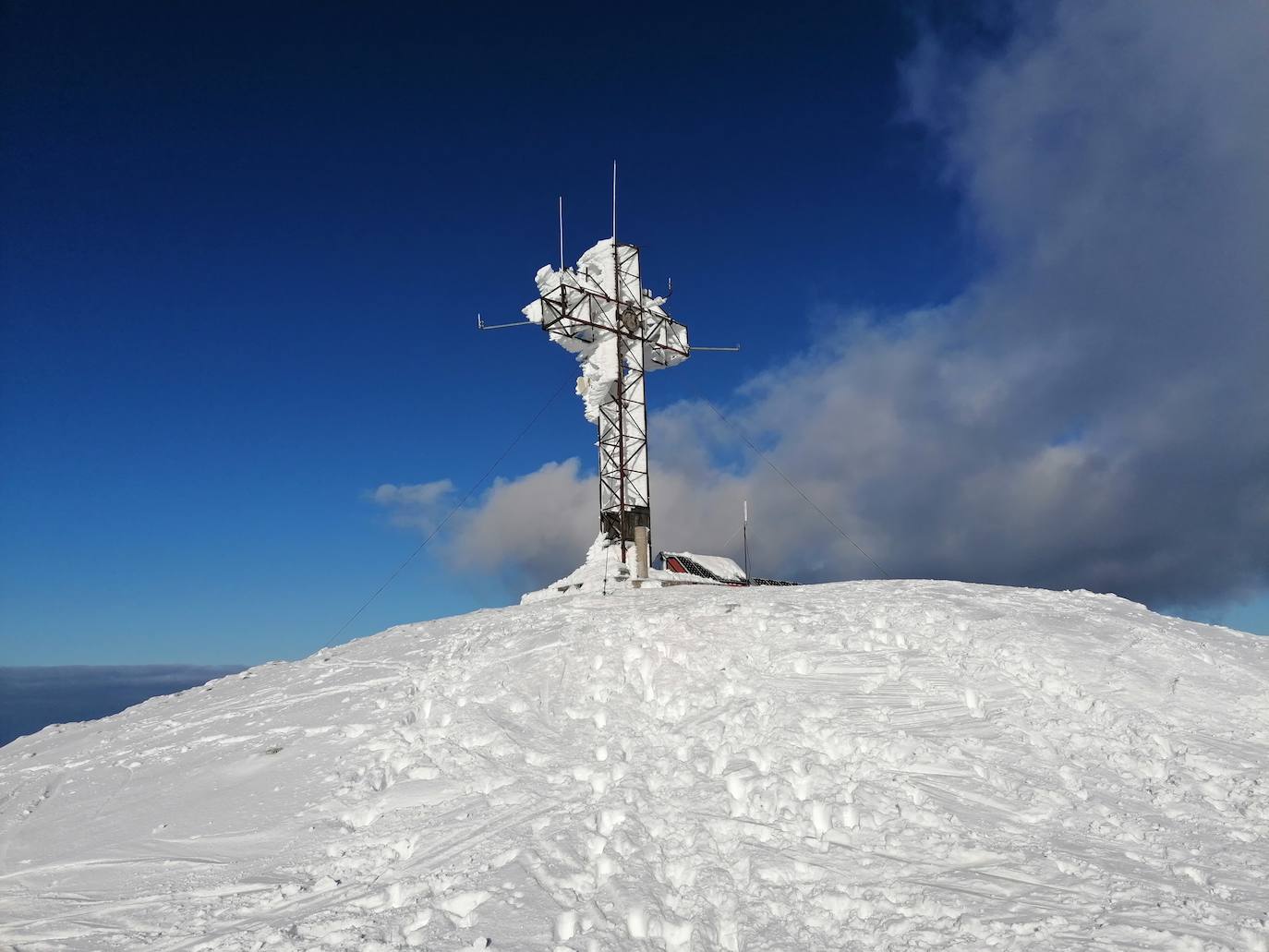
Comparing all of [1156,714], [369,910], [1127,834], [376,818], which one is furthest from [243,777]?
[1156,714]

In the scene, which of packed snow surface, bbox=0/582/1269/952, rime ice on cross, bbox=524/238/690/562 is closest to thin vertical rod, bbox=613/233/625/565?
rime ice on cross, bbox=524/238/690/562

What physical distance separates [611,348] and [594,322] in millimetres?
1234

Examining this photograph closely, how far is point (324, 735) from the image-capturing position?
12.5m

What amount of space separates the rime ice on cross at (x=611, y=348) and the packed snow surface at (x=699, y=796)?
40.0 ft

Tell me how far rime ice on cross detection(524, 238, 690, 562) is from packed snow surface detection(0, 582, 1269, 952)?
1218 cm

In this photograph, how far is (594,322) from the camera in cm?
2836

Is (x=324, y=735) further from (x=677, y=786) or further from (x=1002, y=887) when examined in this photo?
(x=1002, y=887)

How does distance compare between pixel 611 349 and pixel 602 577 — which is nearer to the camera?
pixel 602 577

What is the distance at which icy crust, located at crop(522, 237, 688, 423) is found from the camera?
28078 millimetres

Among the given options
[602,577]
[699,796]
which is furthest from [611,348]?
[699,796]

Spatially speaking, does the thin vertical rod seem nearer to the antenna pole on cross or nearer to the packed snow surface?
the antenna pole on cross

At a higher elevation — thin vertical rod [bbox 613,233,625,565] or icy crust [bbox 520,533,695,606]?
thin vertical rod [bbox 613,233,625,565]

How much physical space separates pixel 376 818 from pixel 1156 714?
465 inches

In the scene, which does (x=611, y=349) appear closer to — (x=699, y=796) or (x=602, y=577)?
(x=602, y=577)
